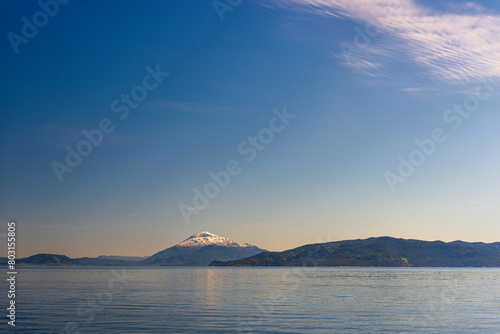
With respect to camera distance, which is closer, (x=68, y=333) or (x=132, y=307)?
(x=68, y=333)

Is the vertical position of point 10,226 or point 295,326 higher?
point 10,226

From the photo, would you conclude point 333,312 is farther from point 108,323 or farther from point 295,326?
point 108,323

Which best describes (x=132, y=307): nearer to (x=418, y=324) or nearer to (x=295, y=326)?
(x=295, y=326)

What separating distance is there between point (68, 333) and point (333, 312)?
33.9 m

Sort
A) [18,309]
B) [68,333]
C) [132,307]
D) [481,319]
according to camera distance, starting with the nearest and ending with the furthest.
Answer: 1. [68,333]
2. [481,319]
3. [18,309]
4. [132,307]

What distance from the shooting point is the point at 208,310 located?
62406 mm

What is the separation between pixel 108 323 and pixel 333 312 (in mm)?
29499

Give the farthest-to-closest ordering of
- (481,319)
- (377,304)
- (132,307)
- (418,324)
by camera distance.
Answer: (377,304) < (132,307) < (481,319) < (418,324)

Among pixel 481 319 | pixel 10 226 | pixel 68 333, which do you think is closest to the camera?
pixel 68 333

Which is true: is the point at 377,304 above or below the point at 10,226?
below

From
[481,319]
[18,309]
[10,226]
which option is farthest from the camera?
[18,309]

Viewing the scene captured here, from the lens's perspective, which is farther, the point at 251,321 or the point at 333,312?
the point at 333,312

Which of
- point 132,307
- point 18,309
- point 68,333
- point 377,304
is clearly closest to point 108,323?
point 68,333

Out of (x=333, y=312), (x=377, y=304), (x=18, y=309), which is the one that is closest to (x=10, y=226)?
(x=18, y=309)
